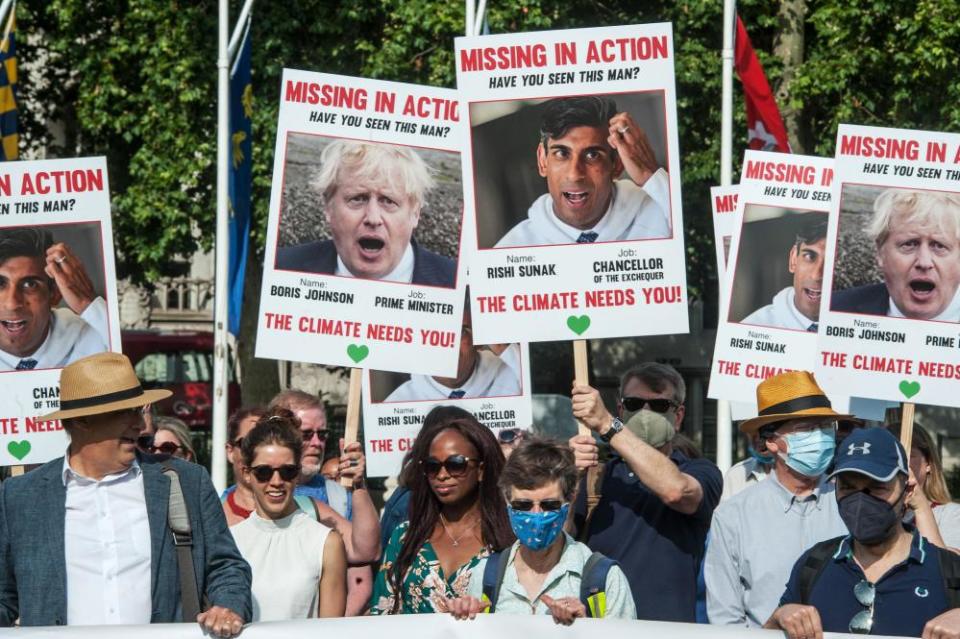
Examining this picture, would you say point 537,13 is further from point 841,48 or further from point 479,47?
point 479,47

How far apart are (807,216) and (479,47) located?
10.5 feet

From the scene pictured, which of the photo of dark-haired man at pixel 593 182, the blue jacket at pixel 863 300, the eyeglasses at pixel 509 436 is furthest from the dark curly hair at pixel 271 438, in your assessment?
the blue jacket at pixel 863 300

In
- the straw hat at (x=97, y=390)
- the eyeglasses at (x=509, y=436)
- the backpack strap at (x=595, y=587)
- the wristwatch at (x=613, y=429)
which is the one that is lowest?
the backpack strap at (x=595, y=587)

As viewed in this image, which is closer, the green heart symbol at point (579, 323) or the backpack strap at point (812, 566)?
the backpack strap at point (812, 566)

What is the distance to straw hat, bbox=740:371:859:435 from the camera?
588cm

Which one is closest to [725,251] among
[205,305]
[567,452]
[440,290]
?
[440,290]

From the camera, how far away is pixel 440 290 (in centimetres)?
771

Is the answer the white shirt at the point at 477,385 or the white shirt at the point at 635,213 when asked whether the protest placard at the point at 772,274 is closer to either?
the white shirt at the point at 477,385

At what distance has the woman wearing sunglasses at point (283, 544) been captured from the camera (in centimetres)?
582

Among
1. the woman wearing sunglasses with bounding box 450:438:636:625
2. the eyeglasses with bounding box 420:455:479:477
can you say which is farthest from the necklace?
the woman wearing sunglasses with bounding box 450:438:636:625

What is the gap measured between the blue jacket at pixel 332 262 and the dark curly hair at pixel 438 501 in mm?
1632

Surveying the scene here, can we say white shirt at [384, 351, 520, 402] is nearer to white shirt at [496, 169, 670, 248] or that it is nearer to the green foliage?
white shirt at [496, 169, 670, 248]

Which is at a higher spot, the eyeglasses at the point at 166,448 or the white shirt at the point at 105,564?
the eyeglasses at the point at 166,448

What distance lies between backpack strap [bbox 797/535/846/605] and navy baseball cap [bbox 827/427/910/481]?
0.21 m
